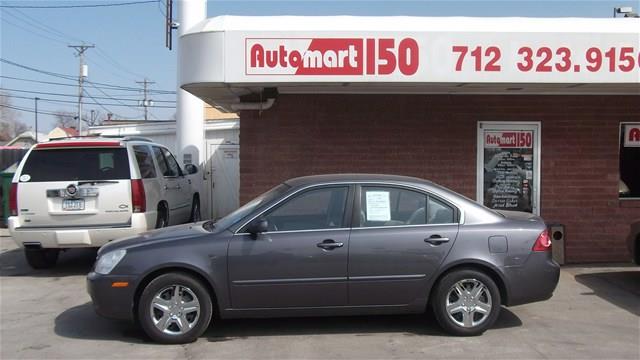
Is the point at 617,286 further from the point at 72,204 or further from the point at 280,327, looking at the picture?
the point at 72,204

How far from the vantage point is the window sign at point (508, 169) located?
372 inches

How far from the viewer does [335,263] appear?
18.1 ft

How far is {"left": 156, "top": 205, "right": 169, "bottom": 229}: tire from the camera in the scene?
29.8 feet

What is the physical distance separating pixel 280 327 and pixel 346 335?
71 centimetres

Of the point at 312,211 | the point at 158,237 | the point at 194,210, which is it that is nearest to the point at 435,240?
the point at 312,211

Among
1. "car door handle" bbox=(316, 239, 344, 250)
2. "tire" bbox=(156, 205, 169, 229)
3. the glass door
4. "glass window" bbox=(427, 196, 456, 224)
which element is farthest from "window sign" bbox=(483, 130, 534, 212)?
"tire" bbox=(156, 205, 169, 229)

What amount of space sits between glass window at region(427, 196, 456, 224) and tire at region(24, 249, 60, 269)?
247 inches

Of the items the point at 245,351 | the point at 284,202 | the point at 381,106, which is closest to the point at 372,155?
the point at 381,106

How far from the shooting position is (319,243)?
18.1 feet

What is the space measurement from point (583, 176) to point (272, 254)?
613cm

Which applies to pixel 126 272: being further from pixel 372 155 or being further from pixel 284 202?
pixel 372 155

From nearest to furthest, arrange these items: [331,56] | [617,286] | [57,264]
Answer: [331,56], [617,286], [57,264]

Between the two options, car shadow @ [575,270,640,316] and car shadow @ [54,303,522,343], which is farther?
car shadow @ [575,270,640,316]

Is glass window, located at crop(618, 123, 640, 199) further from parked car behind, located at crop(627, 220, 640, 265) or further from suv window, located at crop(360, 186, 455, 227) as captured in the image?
suv window, located at crop(360, 186, 455, 227)
